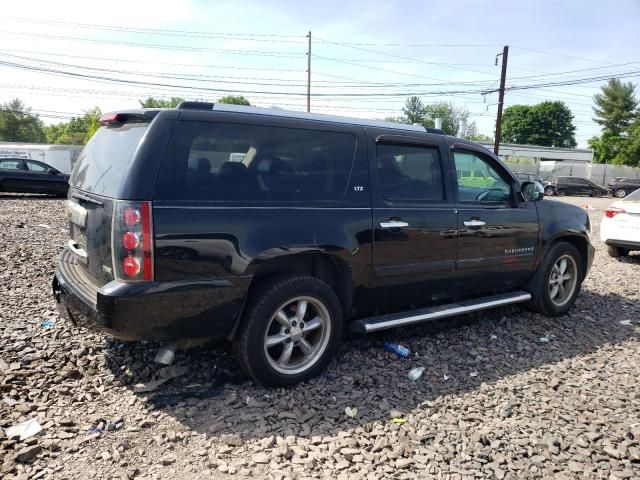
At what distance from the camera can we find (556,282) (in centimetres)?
541

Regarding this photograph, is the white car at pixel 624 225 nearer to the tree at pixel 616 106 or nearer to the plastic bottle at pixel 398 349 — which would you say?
the plastic bottle at pixel 398 349

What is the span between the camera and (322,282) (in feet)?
11.7

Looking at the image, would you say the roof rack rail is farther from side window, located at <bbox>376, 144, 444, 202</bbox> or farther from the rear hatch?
side window, located at <bbox>376, 144, 444, 202</bbox>

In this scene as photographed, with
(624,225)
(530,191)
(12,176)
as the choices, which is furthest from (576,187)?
(530,191)

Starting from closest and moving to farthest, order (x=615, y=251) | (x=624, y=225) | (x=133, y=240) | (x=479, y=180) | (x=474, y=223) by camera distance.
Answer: (x=133, y=240)
(x=474, y=223)
(x=479, y=180)
(x=624, y=225)
(x=615, y=251)

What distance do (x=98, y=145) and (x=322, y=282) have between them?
195cm

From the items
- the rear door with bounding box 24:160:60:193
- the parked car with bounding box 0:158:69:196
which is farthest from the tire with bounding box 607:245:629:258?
the rear door with bounding box 24:160:60:193

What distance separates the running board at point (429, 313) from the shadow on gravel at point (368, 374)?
0.32 meters

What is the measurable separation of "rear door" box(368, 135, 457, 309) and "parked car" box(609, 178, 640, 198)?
127 feet

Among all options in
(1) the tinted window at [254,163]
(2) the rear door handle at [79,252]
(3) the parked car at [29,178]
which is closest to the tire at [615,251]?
(1) the tinted window at [254,163]

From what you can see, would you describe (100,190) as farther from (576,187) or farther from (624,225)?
(576,187)

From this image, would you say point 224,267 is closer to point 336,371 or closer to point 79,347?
point 336,371

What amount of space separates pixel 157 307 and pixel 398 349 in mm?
2092

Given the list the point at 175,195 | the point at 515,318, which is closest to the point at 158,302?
the point at 175,195
